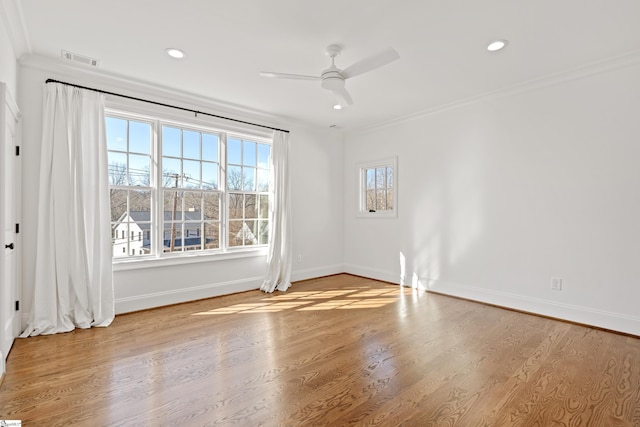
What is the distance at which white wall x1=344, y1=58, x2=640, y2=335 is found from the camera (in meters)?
3.18

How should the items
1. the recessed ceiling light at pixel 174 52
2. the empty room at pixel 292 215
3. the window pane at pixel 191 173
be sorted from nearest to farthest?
the empty room at pixel 292 215 → the recessed ceiling light at pixel 174 52 → the window pane at pixel 191 173

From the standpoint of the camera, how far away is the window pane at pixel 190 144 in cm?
430

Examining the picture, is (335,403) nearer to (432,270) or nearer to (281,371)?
(281,371)

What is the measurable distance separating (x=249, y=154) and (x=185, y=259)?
1877 millimetres

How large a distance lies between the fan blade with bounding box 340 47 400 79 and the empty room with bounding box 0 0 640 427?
0.07 feet

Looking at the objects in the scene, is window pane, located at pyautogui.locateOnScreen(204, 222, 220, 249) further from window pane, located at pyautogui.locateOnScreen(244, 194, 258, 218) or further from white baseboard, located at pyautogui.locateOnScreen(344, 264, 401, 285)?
white baseboard, located at pyautogui.locateOnScreen(344, 264, 401, 285)

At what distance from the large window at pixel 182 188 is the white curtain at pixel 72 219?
27cm

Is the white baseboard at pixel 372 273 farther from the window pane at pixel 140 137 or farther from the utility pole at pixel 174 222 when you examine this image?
the window pane at pixel 140 137

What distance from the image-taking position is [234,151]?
4.82 meters

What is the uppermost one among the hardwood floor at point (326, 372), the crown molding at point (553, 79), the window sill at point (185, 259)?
the crown molding at point (553, 79)

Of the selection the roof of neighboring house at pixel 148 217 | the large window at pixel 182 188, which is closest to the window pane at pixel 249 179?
the large window at pixel 182 188

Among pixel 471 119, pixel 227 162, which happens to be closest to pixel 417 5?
pixel 471 119

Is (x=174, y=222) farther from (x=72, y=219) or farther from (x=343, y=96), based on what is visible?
(x=343, y=96)

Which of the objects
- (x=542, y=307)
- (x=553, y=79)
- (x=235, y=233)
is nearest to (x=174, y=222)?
(x=235, y=233)
